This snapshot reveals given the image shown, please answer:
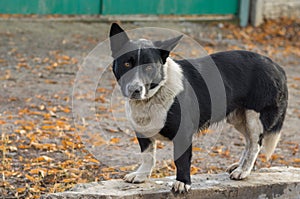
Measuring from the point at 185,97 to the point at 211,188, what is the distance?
2.44 ft

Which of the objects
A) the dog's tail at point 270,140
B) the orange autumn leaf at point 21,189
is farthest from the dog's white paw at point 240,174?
the orange autumn leaf at point 21,189

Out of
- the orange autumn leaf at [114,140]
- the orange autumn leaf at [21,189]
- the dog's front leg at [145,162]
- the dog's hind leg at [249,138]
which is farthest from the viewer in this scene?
the orange autumn leaf at [114,140]

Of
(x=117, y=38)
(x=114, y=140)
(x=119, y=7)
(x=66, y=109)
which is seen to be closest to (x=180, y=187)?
(x=117, y=38)

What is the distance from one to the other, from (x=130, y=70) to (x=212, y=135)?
232 centimetres

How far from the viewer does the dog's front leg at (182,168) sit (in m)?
4.32

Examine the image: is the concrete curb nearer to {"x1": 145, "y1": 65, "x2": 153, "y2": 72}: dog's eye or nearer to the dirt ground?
the dirt ground

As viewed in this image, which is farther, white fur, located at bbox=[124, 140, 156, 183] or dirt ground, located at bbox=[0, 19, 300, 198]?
dirt ground, located at bbox=[0, 19, 300, 198]

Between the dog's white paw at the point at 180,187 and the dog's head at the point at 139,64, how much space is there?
692mm

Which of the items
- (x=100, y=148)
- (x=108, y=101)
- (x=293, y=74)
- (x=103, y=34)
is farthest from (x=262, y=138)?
(x=103, y=34)

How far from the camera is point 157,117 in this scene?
13.9 feet

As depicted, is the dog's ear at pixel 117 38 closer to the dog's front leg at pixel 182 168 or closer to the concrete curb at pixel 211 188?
the dog's front leg at pixel 182 168

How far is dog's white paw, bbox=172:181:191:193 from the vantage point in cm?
439

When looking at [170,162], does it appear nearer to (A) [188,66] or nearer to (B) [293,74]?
(A) [188,66]

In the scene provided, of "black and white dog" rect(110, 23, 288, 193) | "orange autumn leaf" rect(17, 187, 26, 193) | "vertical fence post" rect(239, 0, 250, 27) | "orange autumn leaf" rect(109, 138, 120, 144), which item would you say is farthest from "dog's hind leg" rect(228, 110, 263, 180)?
"vertical fence post" rect(239, 0, 250, 27)
